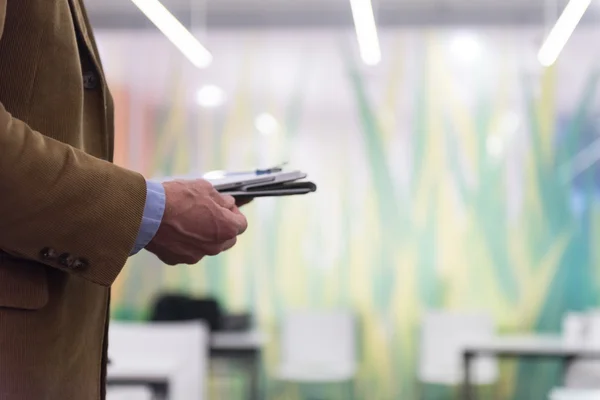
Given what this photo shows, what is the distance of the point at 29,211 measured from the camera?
0.89m

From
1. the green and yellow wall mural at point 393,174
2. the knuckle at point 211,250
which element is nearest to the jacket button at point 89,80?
the knuckle at point 211,250

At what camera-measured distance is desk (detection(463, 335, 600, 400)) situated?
5340mm

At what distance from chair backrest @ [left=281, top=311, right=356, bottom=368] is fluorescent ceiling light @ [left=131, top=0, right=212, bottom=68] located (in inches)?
85.3

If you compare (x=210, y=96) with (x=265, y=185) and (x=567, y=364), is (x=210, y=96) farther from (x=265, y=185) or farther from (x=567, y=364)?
(x=265, y=185)

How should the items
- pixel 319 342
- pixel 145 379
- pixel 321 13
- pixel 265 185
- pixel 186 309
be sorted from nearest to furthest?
1. pixel 265 185
2. pixel 145 379
3. pixel 319 342
4. pixel 186 309
5. pixel 321 13

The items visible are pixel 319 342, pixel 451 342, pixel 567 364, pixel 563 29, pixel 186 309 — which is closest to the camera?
pixel 563 29

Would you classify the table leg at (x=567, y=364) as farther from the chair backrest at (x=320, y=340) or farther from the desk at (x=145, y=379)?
the desk at (x=145, y=379)

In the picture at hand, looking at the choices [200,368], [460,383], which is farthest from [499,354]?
[200,368]

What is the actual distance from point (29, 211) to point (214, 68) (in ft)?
19.4

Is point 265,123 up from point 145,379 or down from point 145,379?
up

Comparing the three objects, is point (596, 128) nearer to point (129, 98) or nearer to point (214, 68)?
point (214, 68)

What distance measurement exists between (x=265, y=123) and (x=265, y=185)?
18.1 feet

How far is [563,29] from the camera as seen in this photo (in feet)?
15.0

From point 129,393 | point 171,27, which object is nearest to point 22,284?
point 129,393
